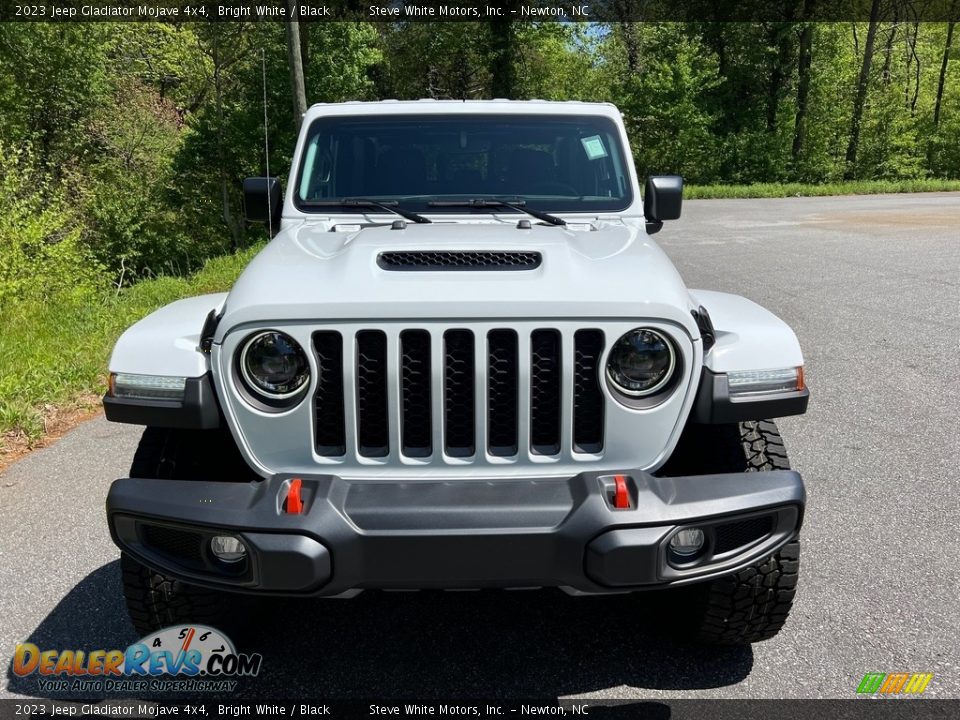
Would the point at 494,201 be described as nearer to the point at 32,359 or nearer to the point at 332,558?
the point at 332,558

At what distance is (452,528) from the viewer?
2.12 m

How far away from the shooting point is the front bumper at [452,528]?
2123 millimetres

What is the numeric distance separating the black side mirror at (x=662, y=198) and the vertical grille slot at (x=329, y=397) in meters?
2.00

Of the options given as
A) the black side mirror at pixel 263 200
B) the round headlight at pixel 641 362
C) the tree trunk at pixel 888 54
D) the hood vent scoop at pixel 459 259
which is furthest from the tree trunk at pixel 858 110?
the round headlight at pixel 641 362

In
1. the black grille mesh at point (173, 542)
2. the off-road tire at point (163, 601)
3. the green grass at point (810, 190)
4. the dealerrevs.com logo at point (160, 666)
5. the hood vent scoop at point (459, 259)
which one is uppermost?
the hood vent scoop at point (459, 259)

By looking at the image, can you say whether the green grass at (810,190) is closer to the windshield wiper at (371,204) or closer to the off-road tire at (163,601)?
the windshield wiper at (371,204)

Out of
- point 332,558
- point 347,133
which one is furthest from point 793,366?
point 347,133

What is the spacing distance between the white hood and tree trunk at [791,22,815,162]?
37481 millimetres

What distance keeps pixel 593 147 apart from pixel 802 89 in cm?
3770

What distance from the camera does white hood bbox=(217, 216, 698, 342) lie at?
2273mm

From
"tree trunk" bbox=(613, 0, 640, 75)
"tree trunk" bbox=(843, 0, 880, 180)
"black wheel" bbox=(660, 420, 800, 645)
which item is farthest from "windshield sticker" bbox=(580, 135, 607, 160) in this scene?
"tree trunk" bbox=(613, 0, 640, 75)

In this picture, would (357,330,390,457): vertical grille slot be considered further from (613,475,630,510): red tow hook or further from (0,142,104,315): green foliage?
(0,142,104,315): green foliage

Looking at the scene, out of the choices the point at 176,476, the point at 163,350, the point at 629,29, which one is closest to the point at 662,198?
the point at 163,350

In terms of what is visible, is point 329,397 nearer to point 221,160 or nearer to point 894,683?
point 894,683
